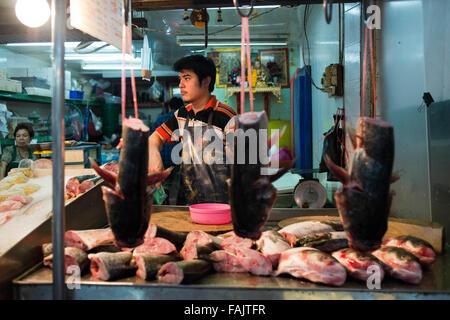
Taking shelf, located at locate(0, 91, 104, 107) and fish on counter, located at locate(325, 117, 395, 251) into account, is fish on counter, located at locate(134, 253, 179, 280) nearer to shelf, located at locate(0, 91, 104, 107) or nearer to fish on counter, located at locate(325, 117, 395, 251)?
fish on counter, located at locate(325, 117, 395, 251)

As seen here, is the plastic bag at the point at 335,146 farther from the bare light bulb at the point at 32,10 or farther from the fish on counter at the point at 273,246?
the bare light bulb at the point at 32,10

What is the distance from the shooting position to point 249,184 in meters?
1.61

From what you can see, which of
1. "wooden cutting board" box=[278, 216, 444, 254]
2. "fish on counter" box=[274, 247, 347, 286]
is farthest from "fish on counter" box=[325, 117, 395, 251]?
"wooden cutting board" box=[278, 216, 444, 254]

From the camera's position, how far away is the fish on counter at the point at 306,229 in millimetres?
A: 2333

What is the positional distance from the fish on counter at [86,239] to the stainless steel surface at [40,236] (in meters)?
0.16

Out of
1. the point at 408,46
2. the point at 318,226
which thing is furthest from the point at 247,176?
the point at 408,46

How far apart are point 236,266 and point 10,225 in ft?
5.04

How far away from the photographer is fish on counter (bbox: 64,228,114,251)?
2.07 m

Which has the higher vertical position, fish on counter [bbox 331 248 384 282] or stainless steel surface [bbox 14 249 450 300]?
fish on counter [bbox 331 248 384 282]

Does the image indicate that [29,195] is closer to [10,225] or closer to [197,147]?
[10,225]

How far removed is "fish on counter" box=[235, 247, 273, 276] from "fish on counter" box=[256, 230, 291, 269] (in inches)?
2.0

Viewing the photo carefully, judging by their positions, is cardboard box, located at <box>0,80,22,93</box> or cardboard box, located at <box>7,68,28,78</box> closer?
cardboard box, located at <box>0,80,22,93</box>

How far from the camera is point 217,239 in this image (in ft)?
7.38

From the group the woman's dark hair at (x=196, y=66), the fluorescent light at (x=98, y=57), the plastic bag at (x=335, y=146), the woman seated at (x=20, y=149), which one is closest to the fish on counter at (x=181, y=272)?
the woman's dark hair at (x=196, y=66)
